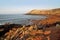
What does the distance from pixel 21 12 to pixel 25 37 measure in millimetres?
502

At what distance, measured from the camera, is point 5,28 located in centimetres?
241

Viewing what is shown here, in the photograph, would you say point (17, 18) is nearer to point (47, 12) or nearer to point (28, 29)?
point (28, 29)

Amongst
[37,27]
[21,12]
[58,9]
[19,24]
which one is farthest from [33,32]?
[58,9]

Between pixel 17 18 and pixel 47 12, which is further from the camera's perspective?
pixel 47 12

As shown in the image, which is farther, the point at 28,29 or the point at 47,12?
the point at 47,12

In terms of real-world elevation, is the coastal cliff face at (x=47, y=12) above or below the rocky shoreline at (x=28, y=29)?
above

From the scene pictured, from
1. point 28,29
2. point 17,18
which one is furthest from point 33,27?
point 17,18

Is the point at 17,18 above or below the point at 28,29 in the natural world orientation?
above

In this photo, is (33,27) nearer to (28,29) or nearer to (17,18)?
(28,29)

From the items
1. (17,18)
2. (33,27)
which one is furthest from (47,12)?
(17,18)

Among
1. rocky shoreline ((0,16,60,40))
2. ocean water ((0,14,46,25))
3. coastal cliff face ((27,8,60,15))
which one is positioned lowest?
rocky shoreline ((0,16,60,40))

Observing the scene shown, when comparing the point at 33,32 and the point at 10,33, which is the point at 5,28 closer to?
the point at 10,33

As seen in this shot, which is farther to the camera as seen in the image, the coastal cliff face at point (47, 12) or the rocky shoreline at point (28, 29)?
the coastal cliff face at point (47, 12)

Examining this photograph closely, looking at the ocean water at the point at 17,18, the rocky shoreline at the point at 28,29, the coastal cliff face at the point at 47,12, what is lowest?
the rocky shoreline at the point at 28,29
